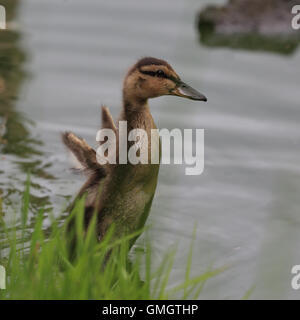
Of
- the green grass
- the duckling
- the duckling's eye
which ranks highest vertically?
the duckling's eye

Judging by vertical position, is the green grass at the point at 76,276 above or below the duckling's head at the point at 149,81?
below

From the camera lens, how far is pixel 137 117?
200 inches

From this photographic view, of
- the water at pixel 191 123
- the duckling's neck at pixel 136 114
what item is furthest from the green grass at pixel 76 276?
the duckling's neck at pixel 136 114

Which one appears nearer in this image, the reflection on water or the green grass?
the green grass

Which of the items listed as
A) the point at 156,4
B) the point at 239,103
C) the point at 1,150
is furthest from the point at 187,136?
the point at 156,4

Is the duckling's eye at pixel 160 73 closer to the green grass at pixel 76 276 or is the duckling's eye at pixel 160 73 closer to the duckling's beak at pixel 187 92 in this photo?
the duckling's beak at pixel 187 92

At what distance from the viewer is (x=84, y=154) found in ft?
16.3

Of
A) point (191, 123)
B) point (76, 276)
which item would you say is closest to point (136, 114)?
point (76, 276)

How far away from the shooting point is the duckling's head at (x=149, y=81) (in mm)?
5090

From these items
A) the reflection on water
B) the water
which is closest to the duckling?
the water

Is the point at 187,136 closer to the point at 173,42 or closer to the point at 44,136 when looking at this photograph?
the point at 44,136

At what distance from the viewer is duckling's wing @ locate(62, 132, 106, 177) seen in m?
4.96

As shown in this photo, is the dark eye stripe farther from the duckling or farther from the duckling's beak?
the duckling's beak
